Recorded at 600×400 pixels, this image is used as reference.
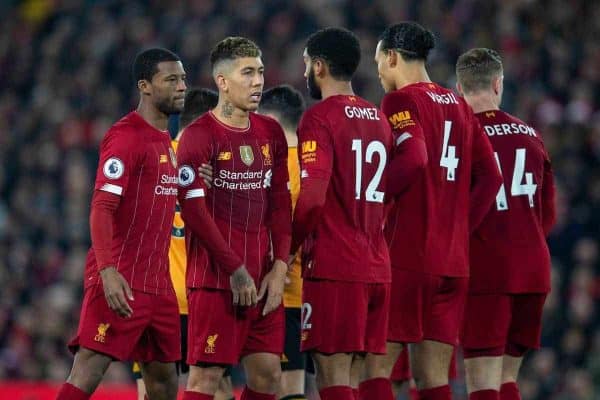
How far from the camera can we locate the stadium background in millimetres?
14500

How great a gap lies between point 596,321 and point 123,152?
25.6 ft

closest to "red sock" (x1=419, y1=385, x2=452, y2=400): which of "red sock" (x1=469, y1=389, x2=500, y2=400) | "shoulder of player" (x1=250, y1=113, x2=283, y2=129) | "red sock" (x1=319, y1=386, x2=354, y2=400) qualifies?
"red sock" (x1=469, y1=389, x2=500, y2=400)

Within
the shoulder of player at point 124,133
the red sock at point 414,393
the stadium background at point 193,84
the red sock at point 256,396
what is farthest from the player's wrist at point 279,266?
the stadium background at point 193,84

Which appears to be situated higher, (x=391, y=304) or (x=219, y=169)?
(x=219, y=169)

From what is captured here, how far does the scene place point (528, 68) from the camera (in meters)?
16.6

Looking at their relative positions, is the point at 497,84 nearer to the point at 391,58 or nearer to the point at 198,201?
the point at 391,58

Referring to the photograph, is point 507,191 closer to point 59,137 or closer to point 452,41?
point 452,41

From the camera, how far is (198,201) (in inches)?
301

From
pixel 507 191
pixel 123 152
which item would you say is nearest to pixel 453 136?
pixel 507 191

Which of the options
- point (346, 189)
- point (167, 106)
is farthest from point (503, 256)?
point (167, 106)

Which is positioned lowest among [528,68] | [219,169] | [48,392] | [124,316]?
[48,392]

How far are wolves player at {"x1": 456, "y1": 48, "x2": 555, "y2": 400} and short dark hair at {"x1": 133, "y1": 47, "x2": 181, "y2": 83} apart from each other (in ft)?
6.46

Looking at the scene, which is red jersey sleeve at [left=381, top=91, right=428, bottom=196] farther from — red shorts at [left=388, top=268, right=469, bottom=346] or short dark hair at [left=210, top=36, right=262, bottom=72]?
short dark hair at [left=210, top=36, right=262, bottom=72]

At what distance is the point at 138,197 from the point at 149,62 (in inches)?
31.7
